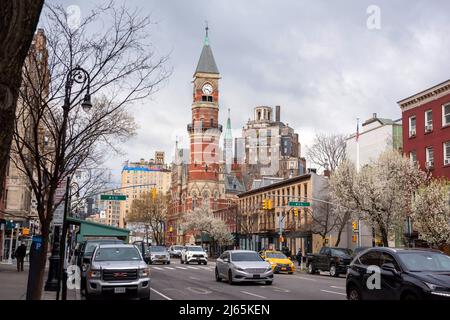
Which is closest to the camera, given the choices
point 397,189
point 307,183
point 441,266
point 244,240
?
point 441,266

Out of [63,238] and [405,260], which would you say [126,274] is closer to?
[63,238]

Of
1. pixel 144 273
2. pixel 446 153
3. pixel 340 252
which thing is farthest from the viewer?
pixel 446 153

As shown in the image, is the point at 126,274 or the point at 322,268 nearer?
the point at 126,274

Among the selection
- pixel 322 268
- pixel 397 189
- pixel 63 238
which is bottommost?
pixel 322 268

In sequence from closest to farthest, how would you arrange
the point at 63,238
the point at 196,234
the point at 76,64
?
the point at 63,238, the point at 76,64, the point at 196,234

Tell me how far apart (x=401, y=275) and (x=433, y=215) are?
23.6 metres

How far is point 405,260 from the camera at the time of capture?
476 inches

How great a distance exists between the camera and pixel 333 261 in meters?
33.3

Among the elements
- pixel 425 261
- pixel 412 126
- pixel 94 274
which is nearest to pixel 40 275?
pixel 94 274

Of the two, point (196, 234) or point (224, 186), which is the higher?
point (224, 186)

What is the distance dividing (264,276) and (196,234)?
3384 inches

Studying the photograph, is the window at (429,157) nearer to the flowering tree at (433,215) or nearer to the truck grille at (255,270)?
the flowering tree at (433,215)

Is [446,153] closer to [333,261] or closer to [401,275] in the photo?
[333,261]
